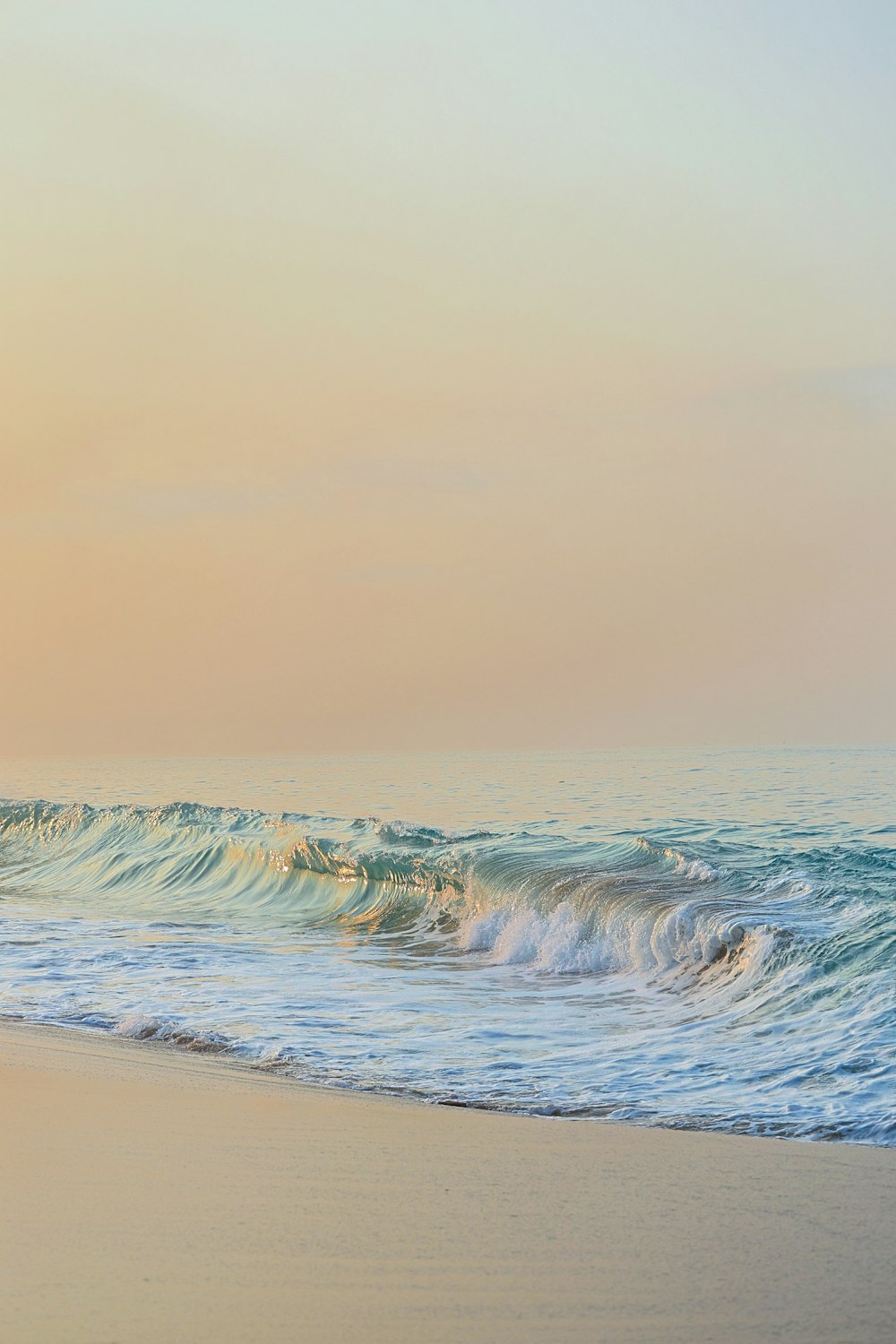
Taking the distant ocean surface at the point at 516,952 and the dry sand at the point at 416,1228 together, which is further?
the distant ocean surface at the point at 516,952

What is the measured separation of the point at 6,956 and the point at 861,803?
18.0 m

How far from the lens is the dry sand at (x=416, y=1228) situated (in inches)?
126

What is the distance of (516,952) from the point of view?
12312 mm

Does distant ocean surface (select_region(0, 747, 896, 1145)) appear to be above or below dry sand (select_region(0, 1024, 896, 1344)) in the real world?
above

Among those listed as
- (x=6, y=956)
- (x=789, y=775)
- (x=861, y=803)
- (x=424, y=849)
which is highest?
(x=789, y=775)

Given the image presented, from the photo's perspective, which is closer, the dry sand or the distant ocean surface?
the dry sand

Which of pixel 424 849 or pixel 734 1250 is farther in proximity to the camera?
pixel 424 849

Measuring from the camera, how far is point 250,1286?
3400 mm

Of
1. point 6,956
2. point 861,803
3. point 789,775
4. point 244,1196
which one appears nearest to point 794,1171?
point 244,1196

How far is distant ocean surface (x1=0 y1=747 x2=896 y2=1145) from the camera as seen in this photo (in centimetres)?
648

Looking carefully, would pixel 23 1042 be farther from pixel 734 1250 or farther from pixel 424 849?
pixel 424 849

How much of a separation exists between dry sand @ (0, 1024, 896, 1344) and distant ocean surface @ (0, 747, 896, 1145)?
29.5 inches

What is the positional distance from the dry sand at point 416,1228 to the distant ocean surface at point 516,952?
751mm

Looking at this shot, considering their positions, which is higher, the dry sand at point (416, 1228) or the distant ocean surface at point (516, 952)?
the distant ocean surface at point (516, 952)
